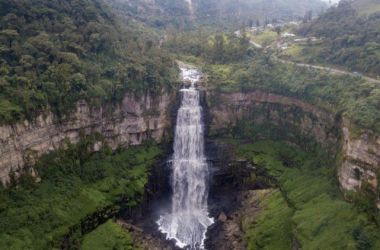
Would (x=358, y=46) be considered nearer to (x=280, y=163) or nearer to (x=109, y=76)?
(x=280, y=163)

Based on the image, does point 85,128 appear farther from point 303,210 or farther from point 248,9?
point 248,9

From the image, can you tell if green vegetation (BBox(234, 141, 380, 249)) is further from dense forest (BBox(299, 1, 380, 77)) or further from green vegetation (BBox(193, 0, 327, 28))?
green vegetation (BBox(193, 0, 327, 28))

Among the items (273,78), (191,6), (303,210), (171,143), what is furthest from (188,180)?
(191,6)

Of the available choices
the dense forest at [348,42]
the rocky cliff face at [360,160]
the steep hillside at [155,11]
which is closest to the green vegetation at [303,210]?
the rocky cliff face at [360,160]

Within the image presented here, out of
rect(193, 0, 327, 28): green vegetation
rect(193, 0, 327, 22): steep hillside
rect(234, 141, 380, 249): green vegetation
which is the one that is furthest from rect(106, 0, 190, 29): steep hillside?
rect(234, 141, 380, 249): green vegetation

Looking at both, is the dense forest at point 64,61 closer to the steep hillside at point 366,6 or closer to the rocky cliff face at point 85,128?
the rocky cliff face at point 85,128

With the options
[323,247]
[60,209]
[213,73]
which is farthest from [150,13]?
[323,247]
